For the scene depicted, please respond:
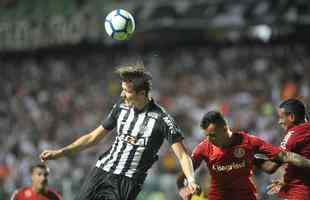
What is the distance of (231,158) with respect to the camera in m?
6.57

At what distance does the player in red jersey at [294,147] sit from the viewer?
6.63 metres

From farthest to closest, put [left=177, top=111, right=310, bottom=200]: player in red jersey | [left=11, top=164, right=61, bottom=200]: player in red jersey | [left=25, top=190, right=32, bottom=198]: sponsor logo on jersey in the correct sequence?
[left=25, top=190, right=32, bottom=198]: sponsor logo on jersey, [left=11, top=164, right=61, bottom=200]: player in red jersey, [left=177, top=111, right=310, bottom=200]: player in red jersey


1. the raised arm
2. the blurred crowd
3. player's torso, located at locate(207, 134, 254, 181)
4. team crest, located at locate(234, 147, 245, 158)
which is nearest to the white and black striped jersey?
player's torso, located at locate(207, 134, 254, 181)

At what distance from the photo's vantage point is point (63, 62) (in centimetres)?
2406

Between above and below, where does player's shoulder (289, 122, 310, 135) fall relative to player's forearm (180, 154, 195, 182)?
above

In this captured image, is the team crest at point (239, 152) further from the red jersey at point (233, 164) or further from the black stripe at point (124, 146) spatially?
the black stripe at point (124, 146)

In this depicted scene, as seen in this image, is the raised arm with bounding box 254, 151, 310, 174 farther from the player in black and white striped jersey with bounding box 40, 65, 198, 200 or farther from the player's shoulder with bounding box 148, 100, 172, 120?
the player's shoulder with bounding box 148, 100, 172, 120

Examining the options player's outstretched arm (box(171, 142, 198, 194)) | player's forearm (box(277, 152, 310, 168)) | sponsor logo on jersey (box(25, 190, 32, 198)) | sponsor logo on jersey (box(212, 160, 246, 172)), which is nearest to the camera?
player's outstretched arm (box(171, 142, 198, 194))

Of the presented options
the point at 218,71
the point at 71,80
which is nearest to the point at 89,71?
the point at 71,80

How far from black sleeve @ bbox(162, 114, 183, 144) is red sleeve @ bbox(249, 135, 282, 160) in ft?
2.21

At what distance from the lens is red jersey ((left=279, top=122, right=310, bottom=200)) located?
6.63 metres

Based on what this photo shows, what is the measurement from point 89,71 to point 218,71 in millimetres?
5580

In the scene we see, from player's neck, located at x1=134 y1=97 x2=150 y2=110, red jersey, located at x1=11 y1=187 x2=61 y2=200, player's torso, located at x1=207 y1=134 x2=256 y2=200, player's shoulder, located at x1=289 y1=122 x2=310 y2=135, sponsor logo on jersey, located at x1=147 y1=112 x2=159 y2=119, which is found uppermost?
player's neck, located at x1=134 y1=97 x2=150 y2=110

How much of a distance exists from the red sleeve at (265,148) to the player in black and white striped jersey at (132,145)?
2.21 feet
